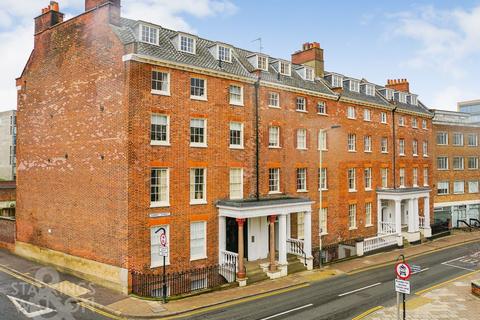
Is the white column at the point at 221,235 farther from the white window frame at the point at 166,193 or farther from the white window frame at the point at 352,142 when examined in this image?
the white window frame at the point at 352,142

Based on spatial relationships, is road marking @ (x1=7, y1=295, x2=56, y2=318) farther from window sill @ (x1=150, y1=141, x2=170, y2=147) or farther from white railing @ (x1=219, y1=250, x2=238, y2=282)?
white railing @ (x1=219, y1=250, x2=238, y2=282)

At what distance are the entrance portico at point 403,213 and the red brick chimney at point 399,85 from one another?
1306cm

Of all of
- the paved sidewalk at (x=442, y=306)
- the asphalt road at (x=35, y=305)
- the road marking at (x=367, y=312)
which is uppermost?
the asphalt road at (x=35, y=305)

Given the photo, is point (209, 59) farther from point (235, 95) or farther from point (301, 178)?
point (301, 178)

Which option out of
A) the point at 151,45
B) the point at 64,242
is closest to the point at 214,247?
the point at 64,242

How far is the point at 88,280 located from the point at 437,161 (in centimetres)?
4396

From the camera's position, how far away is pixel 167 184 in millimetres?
22438

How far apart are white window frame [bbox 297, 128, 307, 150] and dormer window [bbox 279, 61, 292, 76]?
4.80 metres

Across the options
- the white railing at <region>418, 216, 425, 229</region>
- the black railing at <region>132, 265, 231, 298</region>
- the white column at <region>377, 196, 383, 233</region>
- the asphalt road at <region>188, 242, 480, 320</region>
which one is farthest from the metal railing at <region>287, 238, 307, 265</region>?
the white railing at <region>418, 216, 425, 229</region>

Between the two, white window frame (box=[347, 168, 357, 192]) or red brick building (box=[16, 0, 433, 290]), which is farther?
white window frame (box=[347, 168, 357, 192])

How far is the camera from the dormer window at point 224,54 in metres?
27.0

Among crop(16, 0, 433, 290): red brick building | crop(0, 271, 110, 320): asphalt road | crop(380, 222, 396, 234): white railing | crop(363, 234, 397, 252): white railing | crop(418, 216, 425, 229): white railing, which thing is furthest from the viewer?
crop(418, 216, 425, 229): white railing

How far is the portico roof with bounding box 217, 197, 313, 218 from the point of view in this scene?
2348 cm

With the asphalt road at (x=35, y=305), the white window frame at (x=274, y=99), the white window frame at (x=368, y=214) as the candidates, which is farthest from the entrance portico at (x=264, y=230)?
the white window frame at (x=368, y=214)
